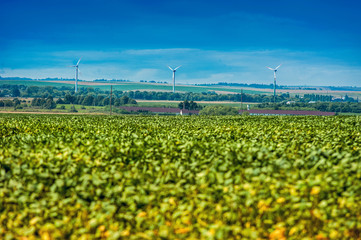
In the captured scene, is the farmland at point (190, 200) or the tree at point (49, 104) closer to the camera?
the farmland at point (190, 200)

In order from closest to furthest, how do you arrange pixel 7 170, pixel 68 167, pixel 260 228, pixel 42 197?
pixel 260 228
pixel 42 197
pixel 68 167
pixel 7 170

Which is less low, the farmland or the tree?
the farmland

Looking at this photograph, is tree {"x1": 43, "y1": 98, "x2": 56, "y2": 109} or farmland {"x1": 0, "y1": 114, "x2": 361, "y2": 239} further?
tree {"x1": 43, "y1": 98, "x2": 56, "y2": 109}

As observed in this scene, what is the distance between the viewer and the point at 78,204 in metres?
9.61

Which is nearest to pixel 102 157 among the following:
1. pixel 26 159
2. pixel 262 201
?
pixel 26 159

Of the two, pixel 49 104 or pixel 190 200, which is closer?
pixel 190 200

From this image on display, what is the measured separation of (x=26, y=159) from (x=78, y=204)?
3783mm

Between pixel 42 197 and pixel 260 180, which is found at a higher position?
pixel 260 180

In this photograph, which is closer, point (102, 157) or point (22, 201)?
point (22, 201)

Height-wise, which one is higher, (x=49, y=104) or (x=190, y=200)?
(x=190, y=200)

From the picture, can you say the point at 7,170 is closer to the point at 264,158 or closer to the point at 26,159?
the point at 26,159

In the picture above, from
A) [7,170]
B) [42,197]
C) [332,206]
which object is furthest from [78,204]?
[332,206]

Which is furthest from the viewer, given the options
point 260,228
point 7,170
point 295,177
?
point 7,170

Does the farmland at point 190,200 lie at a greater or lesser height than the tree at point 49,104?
greater
